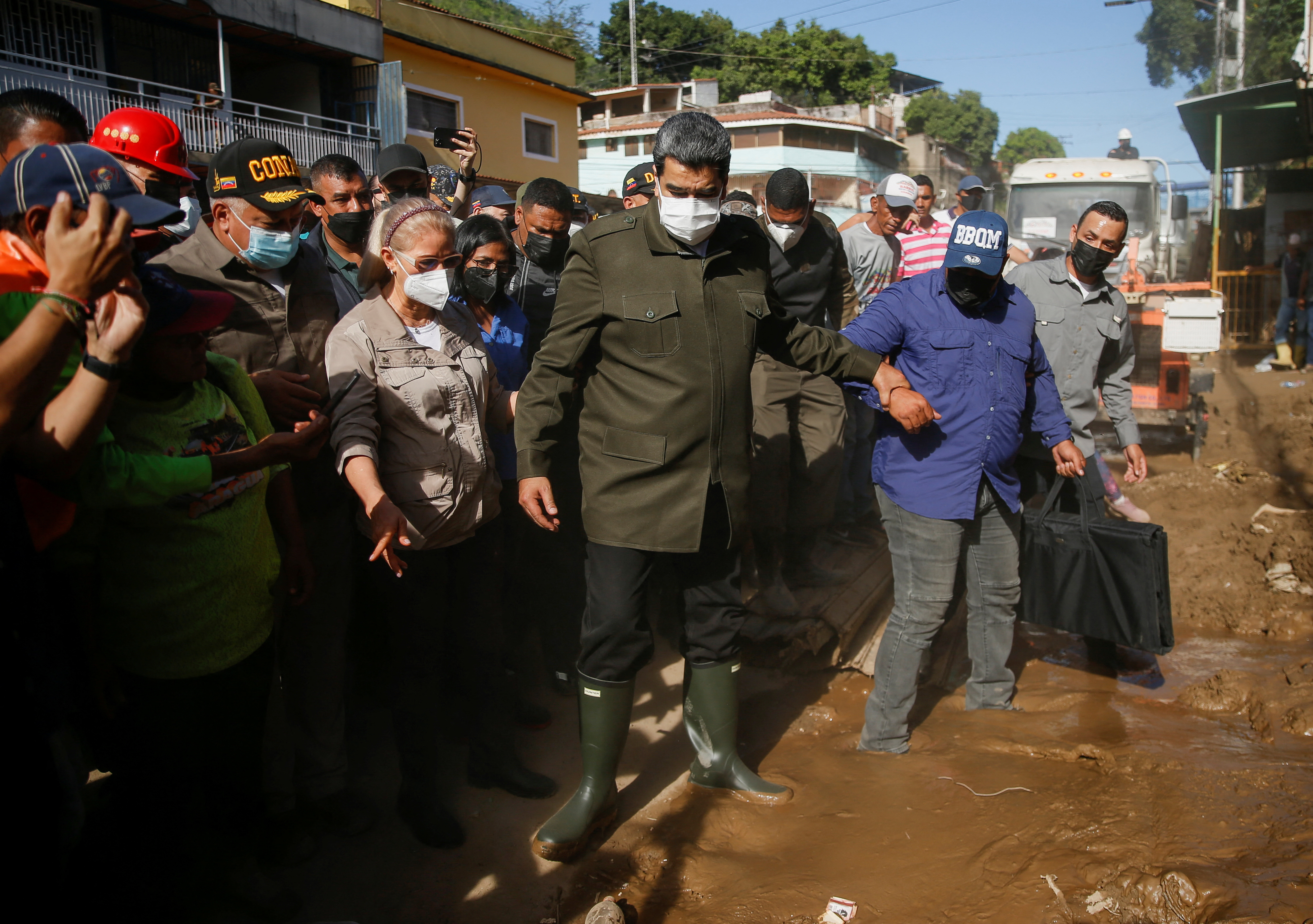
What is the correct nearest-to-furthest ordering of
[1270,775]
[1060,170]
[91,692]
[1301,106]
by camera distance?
[91,692] < [1270,775] < [1060,170] < [1301,106]

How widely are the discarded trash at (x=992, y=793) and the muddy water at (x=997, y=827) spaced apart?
0.04 feet

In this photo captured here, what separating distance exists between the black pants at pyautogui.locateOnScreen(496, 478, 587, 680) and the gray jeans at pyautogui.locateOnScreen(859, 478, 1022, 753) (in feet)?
4.43

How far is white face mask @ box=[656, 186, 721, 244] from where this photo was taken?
2.88 m

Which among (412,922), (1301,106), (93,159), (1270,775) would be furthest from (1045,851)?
(1301,106)

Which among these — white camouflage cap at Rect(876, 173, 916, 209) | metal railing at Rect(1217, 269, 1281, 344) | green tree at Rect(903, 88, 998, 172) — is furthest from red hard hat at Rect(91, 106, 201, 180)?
green tree at Rect(903, 88, 998, 172)

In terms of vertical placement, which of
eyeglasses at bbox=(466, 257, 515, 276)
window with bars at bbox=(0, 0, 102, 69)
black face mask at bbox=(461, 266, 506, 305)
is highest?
window with bars at bbox=(0, 0, 102, 69)

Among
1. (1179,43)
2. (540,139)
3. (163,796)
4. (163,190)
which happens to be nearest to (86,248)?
(163,796)

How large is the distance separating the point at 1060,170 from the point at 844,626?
33.3 ft

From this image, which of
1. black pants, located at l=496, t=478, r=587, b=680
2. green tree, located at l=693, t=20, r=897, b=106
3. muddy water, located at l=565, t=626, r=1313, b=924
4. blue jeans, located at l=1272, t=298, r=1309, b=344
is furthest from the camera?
green tree, located at l=693, t=20, r=897, b=106

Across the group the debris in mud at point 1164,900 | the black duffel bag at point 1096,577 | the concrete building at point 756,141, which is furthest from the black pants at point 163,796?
the concrete building at point 756,141

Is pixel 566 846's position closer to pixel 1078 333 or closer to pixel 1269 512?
pixel 1078 333

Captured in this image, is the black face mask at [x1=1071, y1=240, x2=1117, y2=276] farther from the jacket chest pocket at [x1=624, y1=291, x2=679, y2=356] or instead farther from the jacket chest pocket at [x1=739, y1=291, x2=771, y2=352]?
the jacket chest pocket at [x1=624, y1=291, x2=679, y2=356]

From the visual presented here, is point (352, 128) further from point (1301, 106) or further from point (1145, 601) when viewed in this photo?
point (1145, 601)

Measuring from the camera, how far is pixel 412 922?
2674mm
